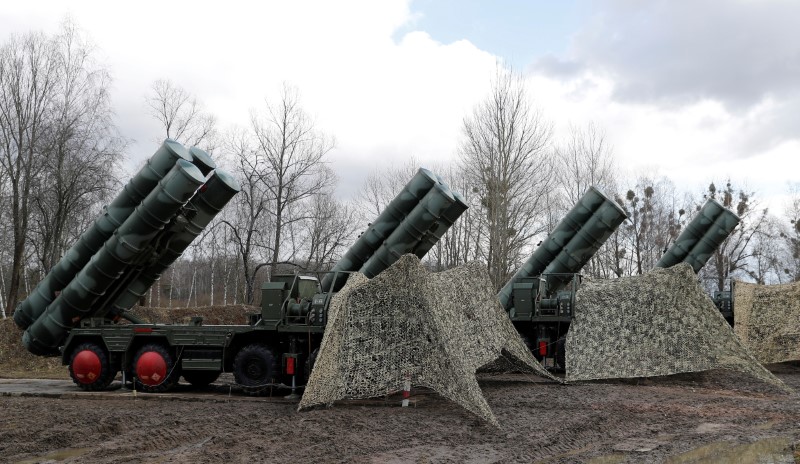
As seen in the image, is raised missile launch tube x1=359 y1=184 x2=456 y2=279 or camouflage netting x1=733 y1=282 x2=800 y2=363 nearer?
raised missile launch tube x1=359 y1=184 x2=456 y2=279

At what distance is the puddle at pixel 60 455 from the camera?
25.3 feet

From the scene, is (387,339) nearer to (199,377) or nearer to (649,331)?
(199,377)

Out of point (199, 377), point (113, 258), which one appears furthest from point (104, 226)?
point (199, 377)


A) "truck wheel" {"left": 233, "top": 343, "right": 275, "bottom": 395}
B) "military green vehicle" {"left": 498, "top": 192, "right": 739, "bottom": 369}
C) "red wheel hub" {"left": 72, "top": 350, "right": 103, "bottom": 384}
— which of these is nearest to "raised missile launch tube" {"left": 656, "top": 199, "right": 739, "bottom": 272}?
"military green vehicle" {"left": 498, "top": 192, "right": 739, "bottom": 369}

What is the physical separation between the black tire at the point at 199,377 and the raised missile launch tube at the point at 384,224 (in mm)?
2797

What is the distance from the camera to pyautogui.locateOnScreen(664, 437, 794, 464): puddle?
738 cm

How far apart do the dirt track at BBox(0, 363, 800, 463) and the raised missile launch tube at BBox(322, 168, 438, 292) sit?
3.00 metres

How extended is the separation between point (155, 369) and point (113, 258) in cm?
220

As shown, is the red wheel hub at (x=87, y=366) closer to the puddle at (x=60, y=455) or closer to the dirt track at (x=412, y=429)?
the dirt track at (x=412, y=429)

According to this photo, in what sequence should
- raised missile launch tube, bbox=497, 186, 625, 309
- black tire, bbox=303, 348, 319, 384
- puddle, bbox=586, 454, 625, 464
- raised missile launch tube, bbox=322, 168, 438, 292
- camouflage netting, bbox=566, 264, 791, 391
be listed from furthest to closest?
1. raised missile launch tube, bbox=497, 186, 625, 309
2. raised missile launch tube, bbox=322, 168, 438, 292
3. camouflage netting, bbox=566, 264, 791, 391
4. black tire, bbox=303, 348, 319, 384
5. puddle, bbox=586, 454, 625, 464

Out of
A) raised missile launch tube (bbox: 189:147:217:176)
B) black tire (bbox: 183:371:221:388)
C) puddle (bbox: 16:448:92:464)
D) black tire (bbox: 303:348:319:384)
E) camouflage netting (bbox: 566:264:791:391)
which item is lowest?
puddle (bbox: 16:448:92:464)

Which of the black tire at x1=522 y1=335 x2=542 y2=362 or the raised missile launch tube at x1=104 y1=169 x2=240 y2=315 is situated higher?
the raised missile launch tube at x1=104 y1=169 x2=240 y2=315

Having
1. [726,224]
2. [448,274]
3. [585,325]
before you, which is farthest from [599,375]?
[726,224]

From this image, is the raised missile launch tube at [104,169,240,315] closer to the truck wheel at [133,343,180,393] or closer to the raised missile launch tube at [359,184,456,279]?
the truck wheel at [133,343,180,393]
